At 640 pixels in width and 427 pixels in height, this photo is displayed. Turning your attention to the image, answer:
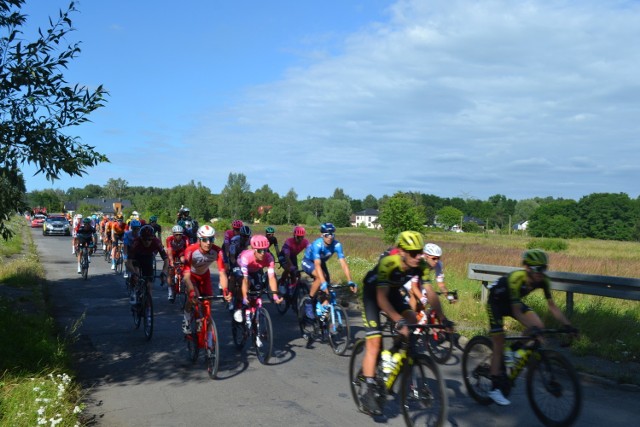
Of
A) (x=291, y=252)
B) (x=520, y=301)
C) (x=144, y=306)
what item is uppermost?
(x=291, y=252)

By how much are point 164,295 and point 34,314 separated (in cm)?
525

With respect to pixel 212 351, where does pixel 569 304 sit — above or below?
above

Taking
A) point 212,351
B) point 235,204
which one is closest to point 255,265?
point 212,351

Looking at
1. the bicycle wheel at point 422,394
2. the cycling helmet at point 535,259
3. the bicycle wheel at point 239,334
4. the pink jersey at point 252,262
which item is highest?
the cycling helmet at point 535,259

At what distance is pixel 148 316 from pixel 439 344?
4915 millimetres

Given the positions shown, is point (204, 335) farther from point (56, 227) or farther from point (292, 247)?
point (56, 227)

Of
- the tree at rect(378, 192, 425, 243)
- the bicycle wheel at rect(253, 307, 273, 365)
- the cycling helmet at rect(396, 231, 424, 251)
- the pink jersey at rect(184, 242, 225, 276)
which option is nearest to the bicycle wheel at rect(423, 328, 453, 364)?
the bicycle wheel at rect(253, 307, 273, 365)

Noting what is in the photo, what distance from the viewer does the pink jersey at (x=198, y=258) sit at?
345 inches

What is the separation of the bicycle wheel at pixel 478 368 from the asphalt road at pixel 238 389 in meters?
0.14

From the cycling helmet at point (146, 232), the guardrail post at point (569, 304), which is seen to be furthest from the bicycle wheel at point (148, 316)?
the guardrail post at point (569, 304)

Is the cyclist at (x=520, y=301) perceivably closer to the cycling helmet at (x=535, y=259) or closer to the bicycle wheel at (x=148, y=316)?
the cycling helmet at (x=535, y=259)

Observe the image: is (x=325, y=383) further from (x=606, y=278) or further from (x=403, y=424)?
(x=606, y=278)

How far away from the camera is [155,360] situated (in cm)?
877

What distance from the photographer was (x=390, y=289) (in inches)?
242
